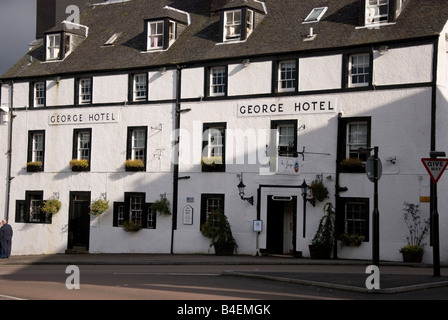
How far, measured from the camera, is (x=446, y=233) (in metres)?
26.6

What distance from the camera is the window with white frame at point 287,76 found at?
30.2 metres

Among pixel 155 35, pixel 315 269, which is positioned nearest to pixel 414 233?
pixel 315 269

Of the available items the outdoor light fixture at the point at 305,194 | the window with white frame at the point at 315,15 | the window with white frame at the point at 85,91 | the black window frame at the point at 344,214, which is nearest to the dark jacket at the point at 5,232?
the window with white frame at the point at 85,91

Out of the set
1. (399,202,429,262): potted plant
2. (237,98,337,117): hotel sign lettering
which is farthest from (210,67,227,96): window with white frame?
(399,202,429,262): potted plant

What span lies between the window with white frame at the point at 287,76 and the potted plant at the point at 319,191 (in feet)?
13.5

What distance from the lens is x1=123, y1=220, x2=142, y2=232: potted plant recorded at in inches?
1312

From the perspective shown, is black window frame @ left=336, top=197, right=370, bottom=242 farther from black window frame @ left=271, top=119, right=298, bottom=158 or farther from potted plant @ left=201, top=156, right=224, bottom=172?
potted plant @ left=201, top=156, right=224, bottom=172

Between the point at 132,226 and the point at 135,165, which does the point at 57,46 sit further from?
the point at 132,226

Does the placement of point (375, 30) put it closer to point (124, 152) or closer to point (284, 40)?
point (284, 40)

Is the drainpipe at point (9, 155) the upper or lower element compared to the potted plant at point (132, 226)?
upper

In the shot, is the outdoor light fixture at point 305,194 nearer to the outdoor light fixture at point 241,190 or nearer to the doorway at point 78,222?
the outdoor light fixture at point 241,190

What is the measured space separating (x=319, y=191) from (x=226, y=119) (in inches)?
214
